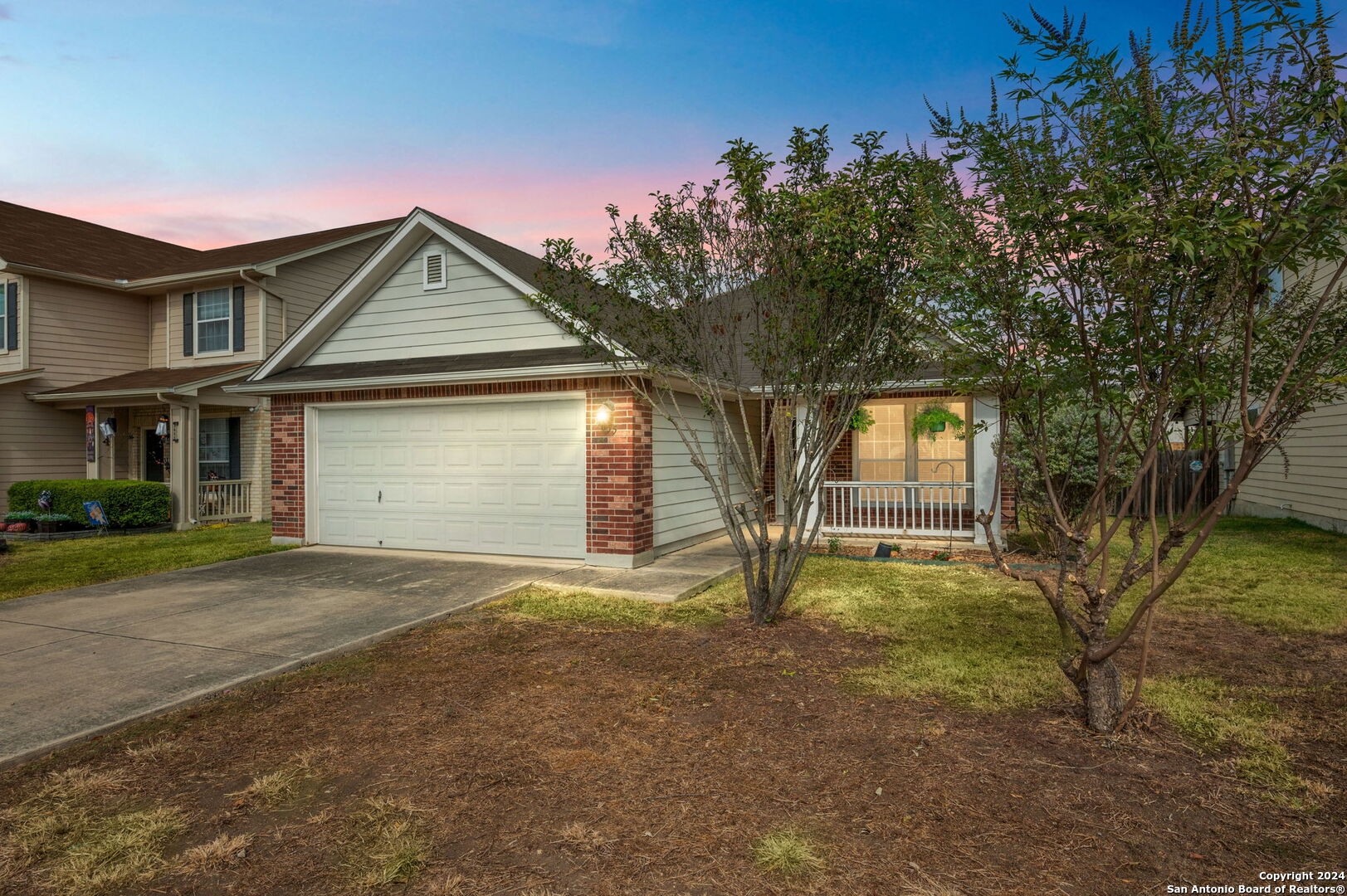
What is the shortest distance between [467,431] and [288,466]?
11.2 feet

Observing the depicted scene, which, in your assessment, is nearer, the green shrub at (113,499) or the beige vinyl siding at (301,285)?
the green shrub at (113,499)

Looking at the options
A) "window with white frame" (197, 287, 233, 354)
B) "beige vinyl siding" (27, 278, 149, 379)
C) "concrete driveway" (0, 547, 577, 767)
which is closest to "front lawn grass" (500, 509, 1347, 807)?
"concrete driveway" (0, 547, 577, 767)

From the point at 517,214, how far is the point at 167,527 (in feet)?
32.5

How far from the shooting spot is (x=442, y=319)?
1082cm

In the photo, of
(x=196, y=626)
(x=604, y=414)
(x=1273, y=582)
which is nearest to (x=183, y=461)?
(x=196, y=626)

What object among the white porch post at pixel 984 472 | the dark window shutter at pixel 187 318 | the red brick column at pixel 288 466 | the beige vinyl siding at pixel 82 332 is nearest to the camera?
the white porch post at pixel 984 472

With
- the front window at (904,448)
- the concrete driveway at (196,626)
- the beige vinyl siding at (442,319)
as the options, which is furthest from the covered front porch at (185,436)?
the front window at (904,448)

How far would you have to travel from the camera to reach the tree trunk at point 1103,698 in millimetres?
4031

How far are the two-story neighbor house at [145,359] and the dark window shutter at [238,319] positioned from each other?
3cm

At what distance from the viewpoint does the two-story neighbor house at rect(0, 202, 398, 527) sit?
15383 millimetres

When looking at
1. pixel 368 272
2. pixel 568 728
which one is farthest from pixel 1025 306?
pixel 368 272

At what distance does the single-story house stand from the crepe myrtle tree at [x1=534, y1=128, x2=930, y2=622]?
242 cm

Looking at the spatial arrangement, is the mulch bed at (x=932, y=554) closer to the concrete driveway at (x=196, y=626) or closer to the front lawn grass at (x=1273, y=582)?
the front lawn grass at (x=1273, y=582)

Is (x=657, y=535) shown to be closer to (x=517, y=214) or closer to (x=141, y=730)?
(x=141, y=730)
